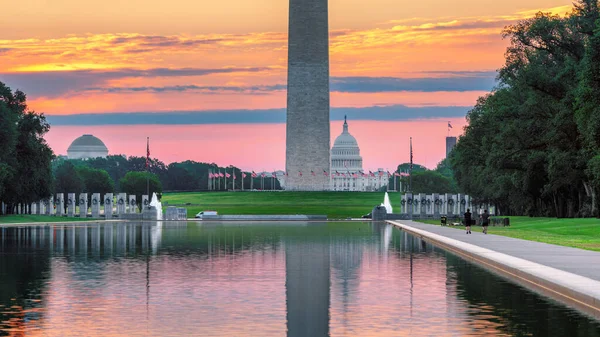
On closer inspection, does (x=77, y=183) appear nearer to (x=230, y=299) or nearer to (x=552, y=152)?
(x=552, y=152)

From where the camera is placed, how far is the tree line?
55.4 meters

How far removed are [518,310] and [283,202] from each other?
118219mm

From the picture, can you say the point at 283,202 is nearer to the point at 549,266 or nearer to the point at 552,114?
the point at 552,114

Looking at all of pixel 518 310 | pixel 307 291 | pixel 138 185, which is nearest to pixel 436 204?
pixel 138 185

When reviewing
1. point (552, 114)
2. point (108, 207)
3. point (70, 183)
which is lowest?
point (108, 207)

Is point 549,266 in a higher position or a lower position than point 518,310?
higher

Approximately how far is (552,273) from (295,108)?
110 meters

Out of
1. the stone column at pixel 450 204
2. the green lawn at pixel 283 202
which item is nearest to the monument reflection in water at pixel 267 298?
the green lawn at pixel 283 202

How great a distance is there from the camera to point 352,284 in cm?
2150

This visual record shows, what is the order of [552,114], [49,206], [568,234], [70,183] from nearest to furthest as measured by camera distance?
[568,234] < [552,114] < [49,206] < [70,183]

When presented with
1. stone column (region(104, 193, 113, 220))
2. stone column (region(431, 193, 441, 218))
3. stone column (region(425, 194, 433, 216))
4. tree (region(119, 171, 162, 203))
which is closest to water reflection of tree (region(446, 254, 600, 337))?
stone column (region(104, 193, 113, 220))

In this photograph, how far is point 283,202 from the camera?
134750mm

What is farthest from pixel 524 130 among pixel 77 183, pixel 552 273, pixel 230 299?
pixel 77 183

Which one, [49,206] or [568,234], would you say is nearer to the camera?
[568,234]
